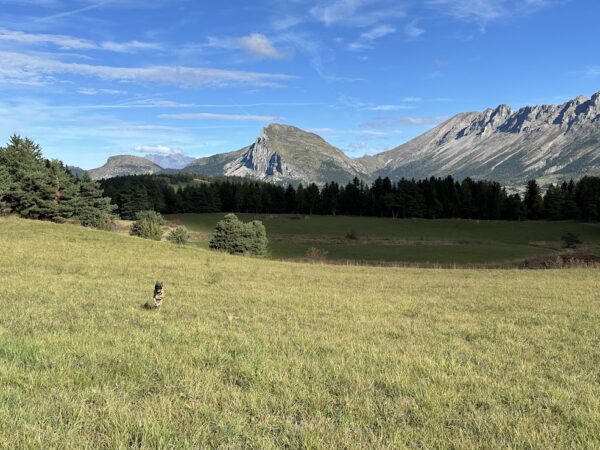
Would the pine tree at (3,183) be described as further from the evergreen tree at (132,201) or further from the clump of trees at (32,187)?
the evergreen tree at (132,201)

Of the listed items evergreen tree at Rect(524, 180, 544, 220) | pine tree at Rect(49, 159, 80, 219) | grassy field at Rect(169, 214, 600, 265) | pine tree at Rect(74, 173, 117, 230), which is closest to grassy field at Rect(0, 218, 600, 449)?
grassy field at Rect(169, 214, 600, 265)

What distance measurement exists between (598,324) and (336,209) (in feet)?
496

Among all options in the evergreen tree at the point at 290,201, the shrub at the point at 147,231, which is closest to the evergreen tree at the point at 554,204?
the evergreen tree at the point at 290,201

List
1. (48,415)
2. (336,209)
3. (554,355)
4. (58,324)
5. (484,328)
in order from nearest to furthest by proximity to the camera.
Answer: (48,415)
(554,355)
(58,324)
(484,328)
(336,209)

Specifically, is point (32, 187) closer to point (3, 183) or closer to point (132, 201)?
point (3, 183)

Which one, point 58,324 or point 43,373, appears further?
point 58,324

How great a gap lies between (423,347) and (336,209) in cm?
15538

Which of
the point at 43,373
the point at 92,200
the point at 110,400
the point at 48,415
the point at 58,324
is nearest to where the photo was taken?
the point at 48,415

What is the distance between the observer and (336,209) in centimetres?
16550

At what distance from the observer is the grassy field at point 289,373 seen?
5.54m

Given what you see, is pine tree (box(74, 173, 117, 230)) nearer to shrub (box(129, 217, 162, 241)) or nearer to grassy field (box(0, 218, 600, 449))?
shrub (box(129, 217, 162, 241))

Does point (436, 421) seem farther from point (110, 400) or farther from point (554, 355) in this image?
point (554, 355)

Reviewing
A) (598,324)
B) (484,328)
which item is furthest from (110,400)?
(598,324)

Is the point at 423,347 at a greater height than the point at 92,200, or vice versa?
the point at 92,200
